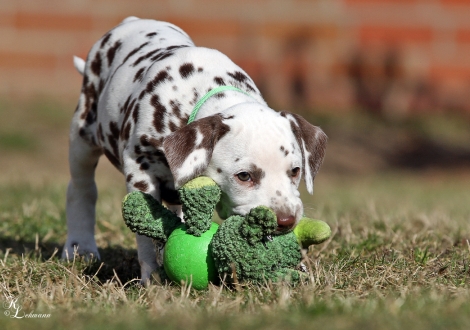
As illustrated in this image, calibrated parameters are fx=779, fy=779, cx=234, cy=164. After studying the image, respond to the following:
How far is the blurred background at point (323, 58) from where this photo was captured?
14.4 metres

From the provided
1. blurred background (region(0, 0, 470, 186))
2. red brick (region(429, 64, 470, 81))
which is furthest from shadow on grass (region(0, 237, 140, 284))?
red brick (region(429, 64, 470, 81))

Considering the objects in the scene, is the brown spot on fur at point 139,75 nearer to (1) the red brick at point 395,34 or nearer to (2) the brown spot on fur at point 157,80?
(2) the brown spot on fur at point 157,80

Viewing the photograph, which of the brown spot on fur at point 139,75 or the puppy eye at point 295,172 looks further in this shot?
the brown spot on fur at point 139,75

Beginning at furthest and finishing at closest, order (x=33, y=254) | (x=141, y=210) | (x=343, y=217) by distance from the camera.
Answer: (x=343, y=217)
(x=33, y=254)
(x=141, y=210)

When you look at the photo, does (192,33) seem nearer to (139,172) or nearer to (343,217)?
(343,217)

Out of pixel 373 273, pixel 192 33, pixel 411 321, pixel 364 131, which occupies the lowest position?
Result: pixel 364 131

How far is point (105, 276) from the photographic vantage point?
5.29 m

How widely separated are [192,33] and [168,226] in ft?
33.8

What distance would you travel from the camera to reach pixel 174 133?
4633 millimetres

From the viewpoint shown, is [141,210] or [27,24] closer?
[141,210]

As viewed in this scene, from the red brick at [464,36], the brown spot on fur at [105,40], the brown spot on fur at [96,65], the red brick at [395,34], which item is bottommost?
the red brick at [395,34]

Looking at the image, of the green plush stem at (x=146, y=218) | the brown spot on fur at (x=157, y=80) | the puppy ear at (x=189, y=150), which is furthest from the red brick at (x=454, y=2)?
the green plush stem at (x=146, y=218)

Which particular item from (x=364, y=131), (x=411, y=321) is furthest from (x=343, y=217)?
(x=364, y=131)
